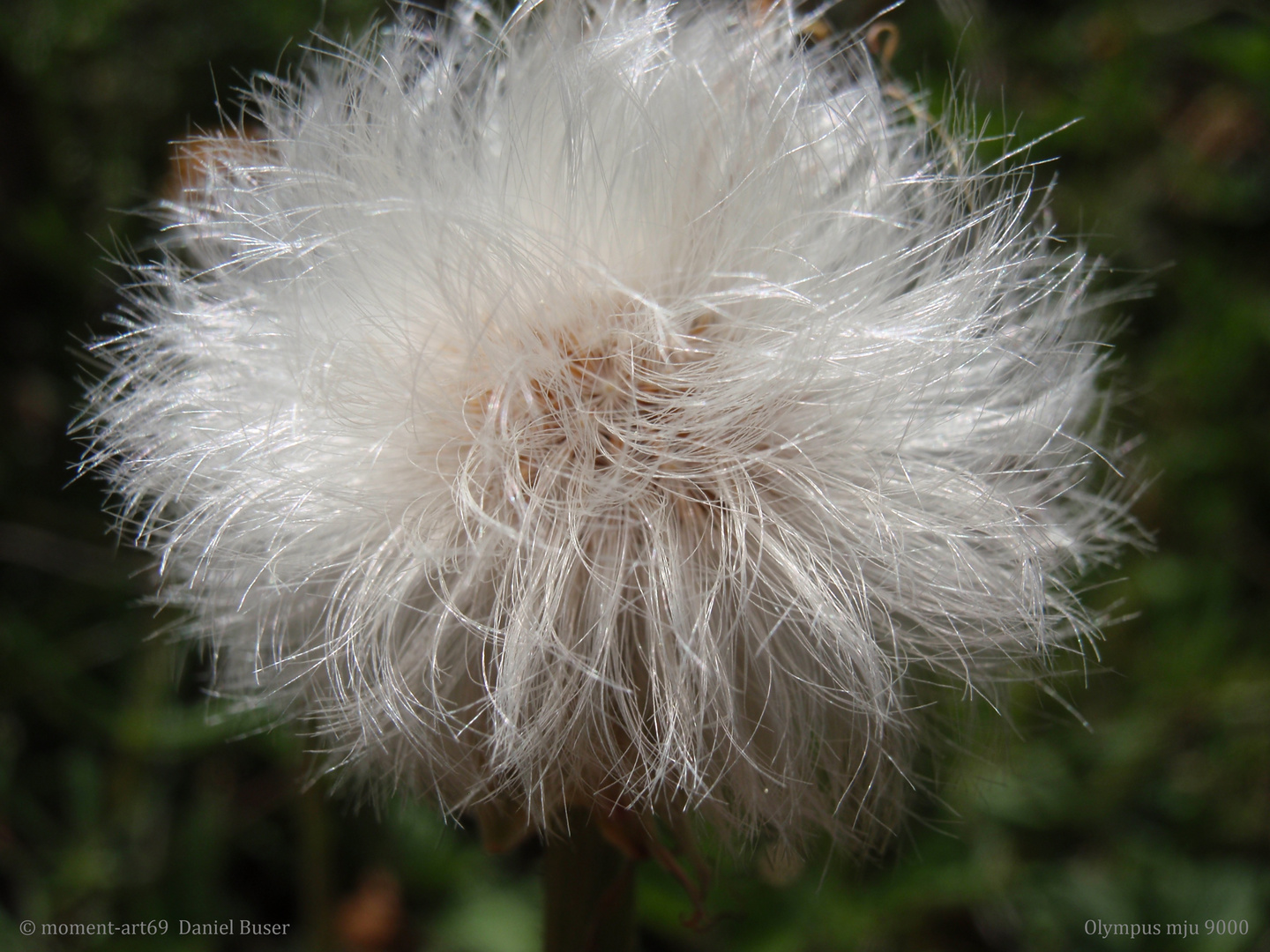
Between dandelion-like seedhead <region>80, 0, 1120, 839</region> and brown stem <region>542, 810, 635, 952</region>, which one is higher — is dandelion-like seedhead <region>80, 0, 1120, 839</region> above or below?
above

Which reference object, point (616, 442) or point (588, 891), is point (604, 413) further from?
point (588, 891)

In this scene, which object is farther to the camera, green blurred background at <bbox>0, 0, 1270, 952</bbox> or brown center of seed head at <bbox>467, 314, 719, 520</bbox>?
green blurred background at <bbox>0, 0, 1270, 952</bbox>

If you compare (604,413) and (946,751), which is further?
(946,751)

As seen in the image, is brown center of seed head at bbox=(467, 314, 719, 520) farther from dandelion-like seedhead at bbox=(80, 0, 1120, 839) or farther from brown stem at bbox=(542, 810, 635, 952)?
brown stem at bbox=(542, 810, 635, 952)

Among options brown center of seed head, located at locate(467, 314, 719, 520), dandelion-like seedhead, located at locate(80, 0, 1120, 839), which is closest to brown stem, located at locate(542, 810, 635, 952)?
dandelion-like seedhead, located at locate(80, 0, 1120, 839)

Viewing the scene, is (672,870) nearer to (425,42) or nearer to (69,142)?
(425,42)

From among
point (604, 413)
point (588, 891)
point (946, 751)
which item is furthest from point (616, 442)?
point (946, 751)
